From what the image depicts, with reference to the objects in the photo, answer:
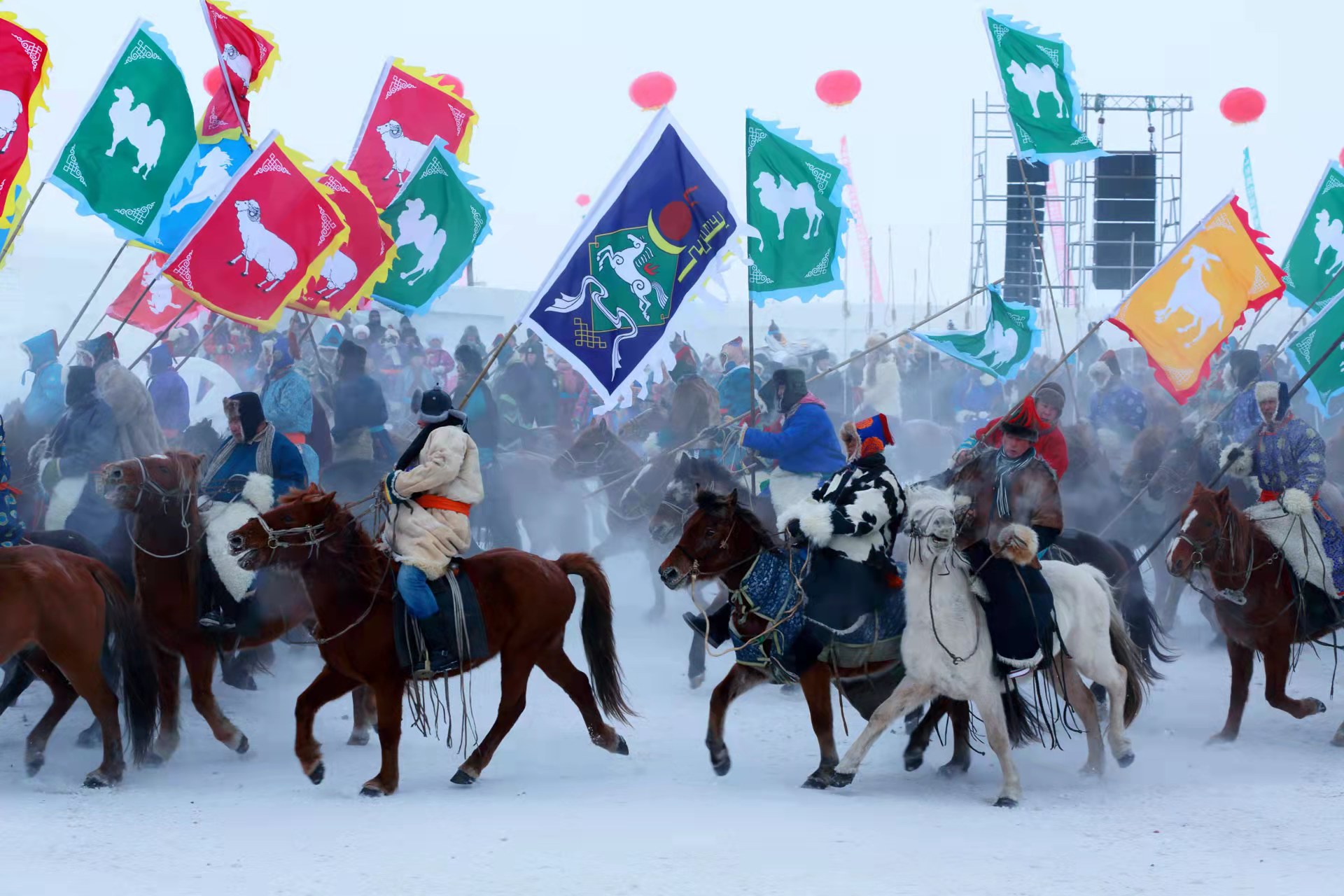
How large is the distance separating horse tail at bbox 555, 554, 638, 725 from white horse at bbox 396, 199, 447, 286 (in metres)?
6.35

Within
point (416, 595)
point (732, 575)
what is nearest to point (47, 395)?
point (416, 595)

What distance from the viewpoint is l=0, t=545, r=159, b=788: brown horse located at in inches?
306

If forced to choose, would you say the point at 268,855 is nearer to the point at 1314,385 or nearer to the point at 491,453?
the point at 491,453

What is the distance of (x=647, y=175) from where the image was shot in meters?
10.1

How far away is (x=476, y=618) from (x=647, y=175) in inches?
143

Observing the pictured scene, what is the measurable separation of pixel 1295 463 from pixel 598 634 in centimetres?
494

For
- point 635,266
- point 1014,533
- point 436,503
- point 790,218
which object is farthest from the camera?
point 790,218

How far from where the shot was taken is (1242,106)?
24.9m

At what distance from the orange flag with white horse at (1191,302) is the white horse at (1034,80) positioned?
248 cm

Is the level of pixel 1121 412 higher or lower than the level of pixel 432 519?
higher

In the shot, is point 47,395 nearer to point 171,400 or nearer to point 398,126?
point 171,400

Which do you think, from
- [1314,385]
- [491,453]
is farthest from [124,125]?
[1314,385]

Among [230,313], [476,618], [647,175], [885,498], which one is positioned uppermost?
[647,175]

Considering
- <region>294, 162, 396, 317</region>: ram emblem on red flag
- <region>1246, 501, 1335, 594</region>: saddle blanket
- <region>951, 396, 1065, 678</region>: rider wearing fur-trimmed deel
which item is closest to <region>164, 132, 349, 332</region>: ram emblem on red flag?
<region>294, 162, 396, 317</region>: ram emblem on red flag
